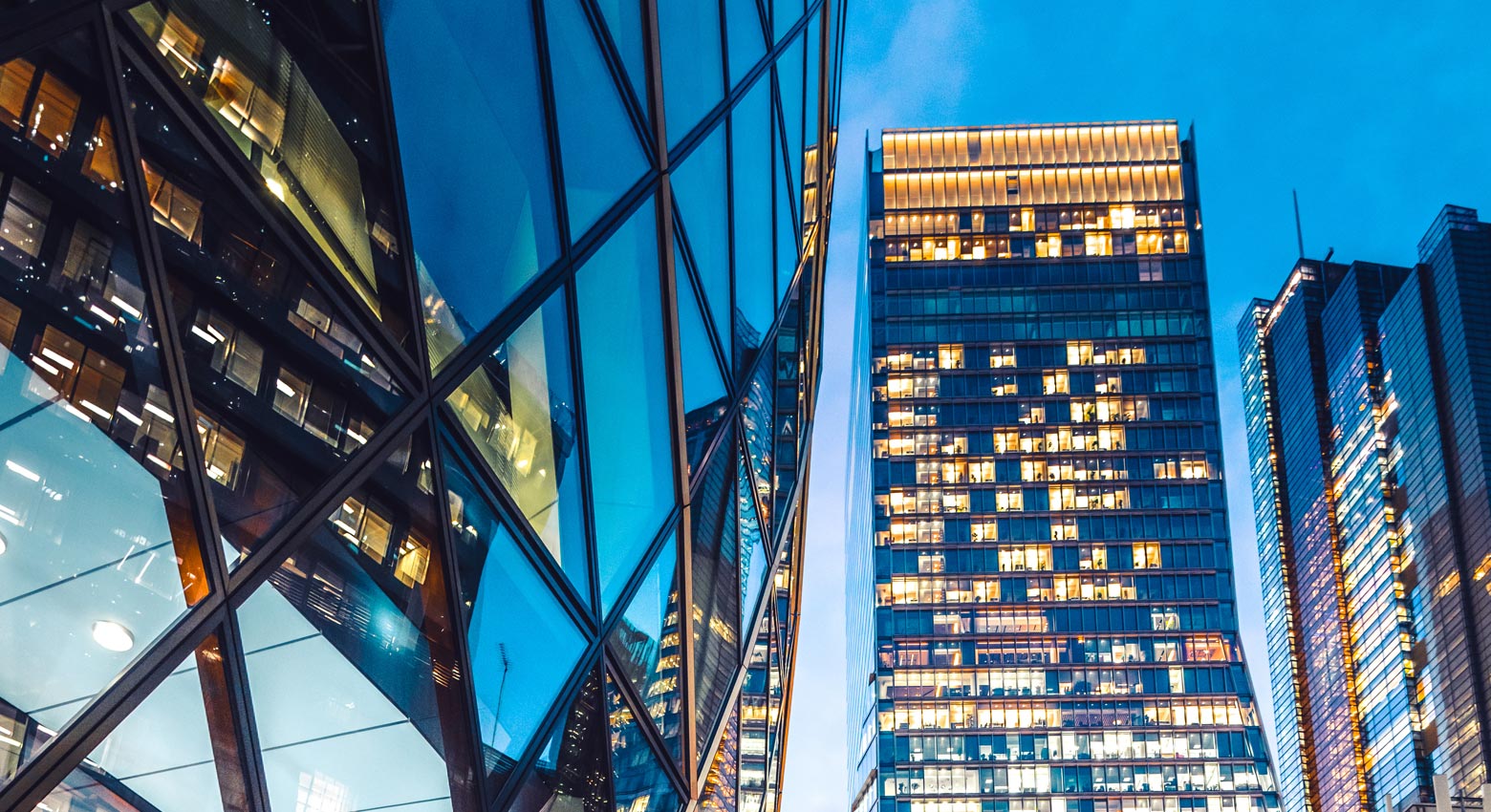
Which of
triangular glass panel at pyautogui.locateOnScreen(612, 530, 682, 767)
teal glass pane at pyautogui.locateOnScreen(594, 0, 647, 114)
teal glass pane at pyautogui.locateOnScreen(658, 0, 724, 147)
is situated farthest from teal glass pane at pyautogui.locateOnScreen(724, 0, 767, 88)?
triangular glass panel at pyautogui.locateOnScreen(612, 530, 682, 767)

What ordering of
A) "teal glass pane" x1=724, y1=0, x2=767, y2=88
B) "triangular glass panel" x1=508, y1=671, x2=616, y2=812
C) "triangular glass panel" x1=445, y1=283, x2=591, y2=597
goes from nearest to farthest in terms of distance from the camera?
"triangular glass panel" x1=445, y1=283, x2=591, y2=597 < "triangular glass panel" x1=508, y1=671, x2=616, y2=812 < "teal glass pane" x1=724, y1=0, x2=767, y2=88

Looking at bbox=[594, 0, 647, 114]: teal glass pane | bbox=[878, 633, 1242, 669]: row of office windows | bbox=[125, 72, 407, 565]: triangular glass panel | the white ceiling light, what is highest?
bbox=[878, 633, 1242, 669]: row of office windows

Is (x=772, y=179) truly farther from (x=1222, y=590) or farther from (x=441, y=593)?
(x=1222, y=590)

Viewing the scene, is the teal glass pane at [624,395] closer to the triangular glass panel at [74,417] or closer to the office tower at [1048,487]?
the triangular glass panel at [74,417]

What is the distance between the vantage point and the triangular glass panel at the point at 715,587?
11219mm

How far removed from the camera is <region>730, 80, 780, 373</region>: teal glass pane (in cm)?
1195

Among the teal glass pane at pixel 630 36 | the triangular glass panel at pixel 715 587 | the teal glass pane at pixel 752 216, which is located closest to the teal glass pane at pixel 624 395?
the teal glass pane at pixel 630 36

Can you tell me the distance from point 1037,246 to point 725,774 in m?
150

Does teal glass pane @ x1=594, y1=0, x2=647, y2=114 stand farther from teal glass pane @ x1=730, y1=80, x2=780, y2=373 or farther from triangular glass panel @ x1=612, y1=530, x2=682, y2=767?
triangular glass panel @ x1=612, y1=530, x2=682, y2=767

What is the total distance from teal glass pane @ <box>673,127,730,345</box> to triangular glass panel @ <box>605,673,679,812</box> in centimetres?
336

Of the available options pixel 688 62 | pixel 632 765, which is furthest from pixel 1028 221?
pixel 632 765

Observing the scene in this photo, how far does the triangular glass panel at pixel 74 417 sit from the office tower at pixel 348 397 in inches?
0.4

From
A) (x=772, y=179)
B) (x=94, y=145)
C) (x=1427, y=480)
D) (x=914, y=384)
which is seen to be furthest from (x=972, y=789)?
(x=94, y=145)

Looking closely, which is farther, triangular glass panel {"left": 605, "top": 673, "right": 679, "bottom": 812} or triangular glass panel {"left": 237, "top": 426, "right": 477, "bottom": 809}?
triangular glass panel {"left": 605, "top": 673, "right": 679, "bottom": 812}
